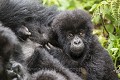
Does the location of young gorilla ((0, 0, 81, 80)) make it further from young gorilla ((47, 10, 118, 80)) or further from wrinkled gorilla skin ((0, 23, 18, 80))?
young gorilla ((47, 10, 118, 80))

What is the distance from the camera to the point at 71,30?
360cm

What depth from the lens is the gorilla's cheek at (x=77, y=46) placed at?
11.4ft

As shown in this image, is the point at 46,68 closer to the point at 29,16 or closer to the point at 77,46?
the point at 77,46

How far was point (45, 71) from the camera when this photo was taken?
114 inches

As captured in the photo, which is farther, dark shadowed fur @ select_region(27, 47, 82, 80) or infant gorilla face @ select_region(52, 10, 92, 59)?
infant gorilla face @ select_region(52, 10, 92, 59)

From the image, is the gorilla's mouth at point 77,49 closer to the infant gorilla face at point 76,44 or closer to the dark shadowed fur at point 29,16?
the infant gorilla face at point 76,44

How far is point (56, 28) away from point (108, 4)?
713mm

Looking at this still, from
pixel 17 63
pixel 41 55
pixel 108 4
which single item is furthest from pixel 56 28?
pixel 17 63

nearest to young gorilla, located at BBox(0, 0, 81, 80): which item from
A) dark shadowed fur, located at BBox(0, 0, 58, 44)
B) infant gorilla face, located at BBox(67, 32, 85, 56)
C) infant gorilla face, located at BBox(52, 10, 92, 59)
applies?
dark shadowed fur, located at BBox(0, 0, 58, 44)

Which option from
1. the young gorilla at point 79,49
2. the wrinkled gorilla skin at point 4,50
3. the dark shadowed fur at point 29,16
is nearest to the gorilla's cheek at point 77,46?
the young gorilla at point 79,49

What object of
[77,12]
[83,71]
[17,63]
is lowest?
[17,63]

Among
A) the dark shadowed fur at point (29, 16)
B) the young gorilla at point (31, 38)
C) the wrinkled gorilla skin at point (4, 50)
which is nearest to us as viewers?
the wrinkled gorilla skin at point (4, 50)

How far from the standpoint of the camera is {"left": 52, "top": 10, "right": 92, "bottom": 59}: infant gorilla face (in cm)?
356

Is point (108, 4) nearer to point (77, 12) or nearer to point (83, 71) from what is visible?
point (77, 12)
